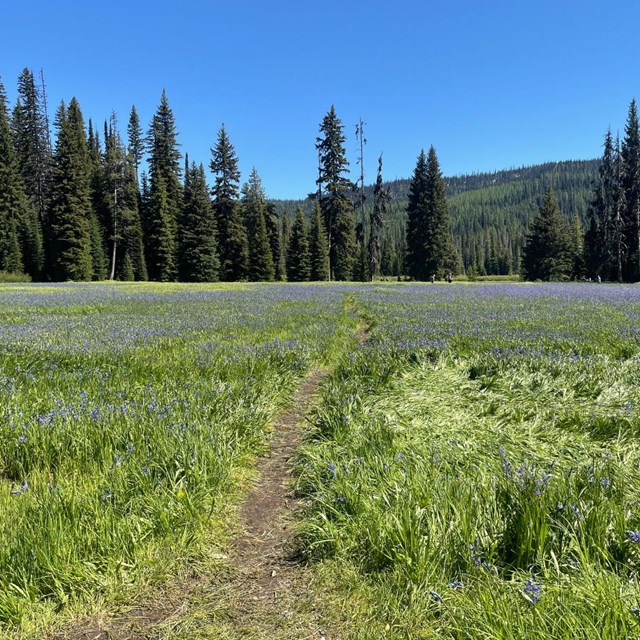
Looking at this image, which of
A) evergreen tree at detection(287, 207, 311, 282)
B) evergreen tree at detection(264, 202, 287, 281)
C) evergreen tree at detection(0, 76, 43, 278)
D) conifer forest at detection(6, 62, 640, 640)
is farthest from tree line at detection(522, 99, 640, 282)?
evergreen tree at detection(0, 76, 43, 278)

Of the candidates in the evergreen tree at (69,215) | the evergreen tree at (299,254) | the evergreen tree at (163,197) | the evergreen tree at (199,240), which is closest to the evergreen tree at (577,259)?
the evergreen tree at (299,254)

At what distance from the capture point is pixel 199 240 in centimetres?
5816

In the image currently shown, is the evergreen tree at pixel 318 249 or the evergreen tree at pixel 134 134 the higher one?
the evergreen tree at pixel 134 134

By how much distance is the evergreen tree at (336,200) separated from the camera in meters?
55.8

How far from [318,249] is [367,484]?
62301mm

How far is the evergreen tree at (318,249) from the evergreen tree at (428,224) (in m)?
13.1

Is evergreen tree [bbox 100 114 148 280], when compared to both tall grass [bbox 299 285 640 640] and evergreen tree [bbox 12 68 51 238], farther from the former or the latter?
tall grass [bbox 299 285 640 640]

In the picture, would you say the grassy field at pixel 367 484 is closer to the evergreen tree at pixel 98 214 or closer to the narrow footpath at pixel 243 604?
the narrow footpath at pixel 243 604

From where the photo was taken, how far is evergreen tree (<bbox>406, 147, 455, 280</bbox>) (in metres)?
60.9

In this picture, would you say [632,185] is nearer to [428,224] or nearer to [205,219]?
[428,224]

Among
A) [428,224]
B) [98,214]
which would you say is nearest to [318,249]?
[428,224]

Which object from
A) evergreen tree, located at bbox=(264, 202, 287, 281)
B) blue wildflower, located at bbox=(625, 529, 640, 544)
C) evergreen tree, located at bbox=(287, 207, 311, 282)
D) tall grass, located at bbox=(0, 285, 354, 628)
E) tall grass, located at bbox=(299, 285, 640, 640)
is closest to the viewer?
tall grass, located at bbox=(299, 285, 640, 640)

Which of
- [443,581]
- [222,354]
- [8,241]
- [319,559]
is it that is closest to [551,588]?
[443,581]

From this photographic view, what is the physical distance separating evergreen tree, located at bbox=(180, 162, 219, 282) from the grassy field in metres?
52.7
